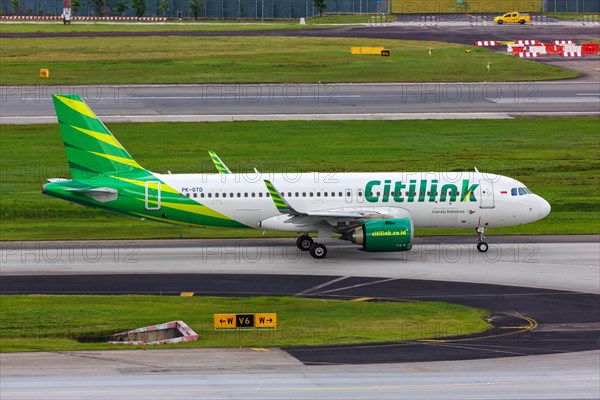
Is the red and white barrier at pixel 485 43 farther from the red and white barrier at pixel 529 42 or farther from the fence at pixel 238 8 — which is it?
the fence at pixel 238 8

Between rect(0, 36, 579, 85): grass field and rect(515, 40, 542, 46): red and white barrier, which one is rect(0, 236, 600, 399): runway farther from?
rect(515, 40, 542, 46): red and white barrier

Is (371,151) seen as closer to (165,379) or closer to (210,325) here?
(210,325)

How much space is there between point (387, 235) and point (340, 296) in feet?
20.7

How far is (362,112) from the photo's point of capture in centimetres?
8894

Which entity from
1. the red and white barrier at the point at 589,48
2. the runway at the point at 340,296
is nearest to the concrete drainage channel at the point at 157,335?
the runway at the point at 340,296

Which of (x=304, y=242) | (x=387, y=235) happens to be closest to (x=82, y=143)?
(x=304, y=242)

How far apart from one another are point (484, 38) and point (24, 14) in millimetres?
86624

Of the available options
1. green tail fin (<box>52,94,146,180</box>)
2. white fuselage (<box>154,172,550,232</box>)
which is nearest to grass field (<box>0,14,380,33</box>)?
green tail fin (<box>52,94,146,180</box>)

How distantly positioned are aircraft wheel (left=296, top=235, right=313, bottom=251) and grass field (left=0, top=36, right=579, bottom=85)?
2044 inches

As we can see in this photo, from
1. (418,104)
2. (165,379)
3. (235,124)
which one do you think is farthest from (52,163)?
(165,379)

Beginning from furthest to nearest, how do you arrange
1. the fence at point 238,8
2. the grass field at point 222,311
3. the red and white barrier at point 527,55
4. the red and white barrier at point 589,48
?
the fence at point 238,8 → the red and white barrier at point 589,48 → the red and white barrier at point 527,55 → the grass field at point 222,311

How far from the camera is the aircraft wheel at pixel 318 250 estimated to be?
2068 inches

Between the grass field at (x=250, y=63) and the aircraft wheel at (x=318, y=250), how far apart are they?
176ft

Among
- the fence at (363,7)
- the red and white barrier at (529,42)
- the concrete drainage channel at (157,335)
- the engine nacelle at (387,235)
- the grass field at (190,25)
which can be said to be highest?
the fence at (363,7)
